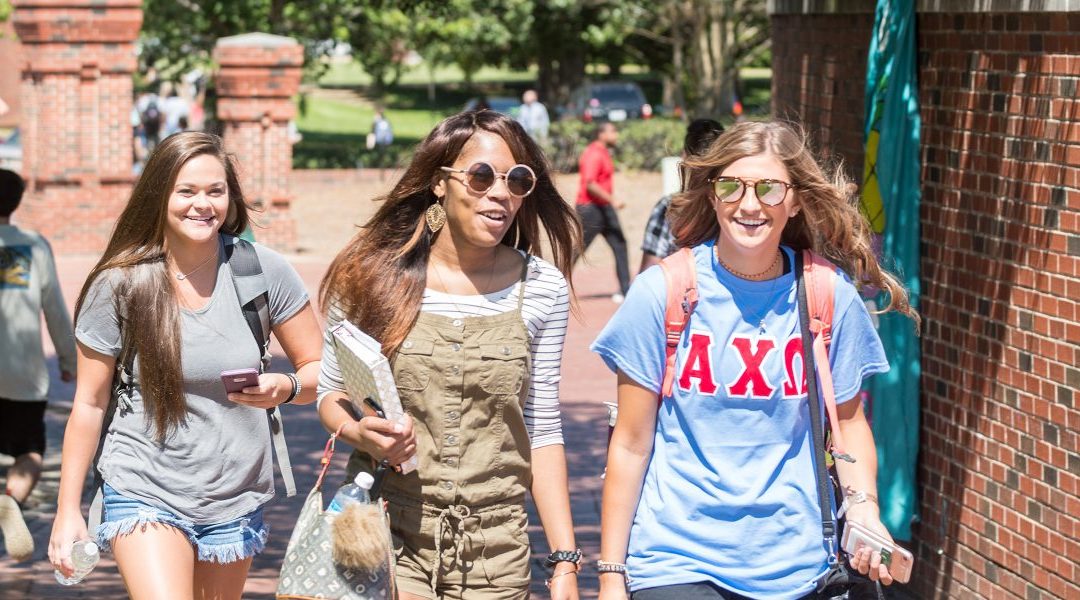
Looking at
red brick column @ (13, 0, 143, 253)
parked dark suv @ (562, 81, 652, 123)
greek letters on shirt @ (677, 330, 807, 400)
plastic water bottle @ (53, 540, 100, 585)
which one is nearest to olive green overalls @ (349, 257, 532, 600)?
greek letters on shirt @ (677, 330, 807, 400)

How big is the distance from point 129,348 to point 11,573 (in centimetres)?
328

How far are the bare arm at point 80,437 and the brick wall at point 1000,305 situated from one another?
10.3ft

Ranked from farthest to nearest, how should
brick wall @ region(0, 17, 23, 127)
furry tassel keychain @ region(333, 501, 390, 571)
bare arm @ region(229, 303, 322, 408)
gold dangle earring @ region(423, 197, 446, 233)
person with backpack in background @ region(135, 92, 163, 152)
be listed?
brick wall @ region(0, 17, 23, 127), person with backpack in background @ region(135, 92, 163, 152), bare arm @ region(229, 303, 322, 408), gold dangle earring @ region(423, 197, 446, 233), furry tassel keychain @ region(333, 501, 390, 571)

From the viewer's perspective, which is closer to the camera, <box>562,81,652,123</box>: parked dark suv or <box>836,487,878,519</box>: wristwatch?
<box>836,487,878,519</box>: wristwatch

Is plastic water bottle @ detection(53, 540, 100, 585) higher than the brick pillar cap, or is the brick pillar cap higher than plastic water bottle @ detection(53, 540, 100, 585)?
the brick pillar cap

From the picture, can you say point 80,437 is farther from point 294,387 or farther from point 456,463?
point 456,463

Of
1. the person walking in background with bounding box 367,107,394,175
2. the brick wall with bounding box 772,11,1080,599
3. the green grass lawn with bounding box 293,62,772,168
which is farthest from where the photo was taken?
the green grass lawn with bounding box 293,62,772,168

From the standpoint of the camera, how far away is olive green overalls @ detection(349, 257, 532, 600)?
3.78 metres

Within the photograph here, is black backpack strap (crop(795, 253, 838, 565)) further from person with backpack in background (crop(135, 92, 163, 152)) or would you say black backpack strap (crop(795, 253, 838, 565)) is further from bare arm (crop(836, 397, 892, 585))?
person with backpack in background (crop(135, 92, 163, 152))

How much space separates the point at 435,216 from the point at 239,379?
0.66 meters

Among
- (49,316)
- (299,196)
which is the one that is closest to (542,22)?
(299,196)

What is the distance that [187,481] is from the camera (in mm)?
4273

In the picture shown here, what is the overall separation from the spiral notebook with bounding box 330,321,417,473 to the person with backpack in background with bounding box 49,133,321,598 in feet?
1.76

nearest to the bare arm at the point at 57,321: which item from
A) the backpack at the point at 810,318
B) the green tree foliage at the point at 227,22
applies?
the backpack at the point at 810,318
